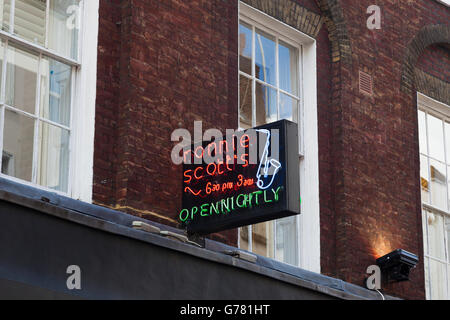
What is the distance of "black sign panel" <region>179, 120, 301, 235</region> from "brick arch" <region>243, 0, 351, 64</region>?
3.27m

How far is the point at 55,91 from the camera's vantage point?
10.2 m

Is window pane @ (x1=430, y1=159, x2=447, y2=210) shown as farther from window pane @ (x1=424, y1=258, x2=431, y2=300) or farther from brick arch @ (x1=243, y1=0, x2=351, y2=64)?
brick arch @ (x1=243, y1=0, x2=351, y2=64)

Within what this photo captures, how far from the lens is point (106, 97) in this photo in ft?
34.5

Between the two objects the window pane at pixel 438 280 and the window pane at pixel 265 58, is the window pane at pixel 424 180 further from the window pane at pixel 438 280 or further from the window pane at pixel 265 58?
the window pane at pixel 265 58

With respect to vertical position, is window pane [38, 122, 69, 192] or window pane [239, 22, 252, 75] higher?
window pane [239, 22, 252, 75]

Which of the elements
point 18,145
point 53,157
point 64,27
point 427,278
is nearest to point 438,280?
point 427,278

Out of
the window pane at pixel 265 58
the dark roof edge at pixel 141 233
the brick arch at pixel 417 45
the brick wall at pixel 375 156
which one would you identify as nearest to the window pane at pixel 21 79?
the dark roof edge at pixel 141 233

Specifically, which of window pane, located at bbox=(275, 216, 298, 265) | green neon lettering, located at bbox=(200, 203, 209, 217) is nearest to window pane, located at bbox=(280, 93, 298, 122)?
window pane, located at bbox=(275, 216, 298, 265)

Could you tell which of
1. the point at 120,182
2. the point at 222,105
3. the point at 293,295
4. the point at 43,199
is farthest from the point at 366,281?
the point at 43,199

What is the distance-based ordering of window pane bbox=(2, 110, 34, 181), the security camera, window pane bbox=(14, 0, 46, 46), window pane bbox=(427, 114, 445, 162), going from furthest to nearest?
1. window pane bbox=(427, 114, 445, 162)
2. the security camera
3. window pane bbox=(14, 0, 46, 46)
4. window pane bbox=(2, 110, 34, 181)

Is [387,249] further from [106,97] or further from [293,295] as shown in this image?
[106,97]

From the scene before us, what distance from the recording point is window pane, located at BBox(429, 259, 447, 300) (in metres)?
14.1

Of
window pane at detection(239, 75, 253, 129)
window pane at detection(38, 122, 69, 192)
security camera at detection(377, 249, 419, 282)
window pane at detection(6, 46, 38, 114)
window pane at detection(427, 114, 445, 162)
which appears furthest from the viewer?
window pane at detection(427, 114, 445, 162)

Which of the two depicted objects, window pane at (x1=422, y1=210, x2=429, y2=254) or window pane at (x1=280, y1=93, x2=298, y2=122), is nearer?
window pane at (x1=280, y1=93, x2=298, y2=122)
